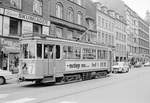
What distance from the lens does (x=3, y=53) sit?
892 inches

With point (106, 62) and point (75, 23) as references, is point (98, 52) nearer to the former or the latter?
point (106, 62)

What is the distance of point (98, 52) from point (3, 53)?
31.3 ft

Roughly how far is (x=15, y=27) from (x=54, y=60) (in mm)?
10552

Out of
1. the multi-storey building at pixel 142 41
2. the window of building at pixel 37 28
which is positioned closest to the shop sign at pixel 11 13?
the window of building at pixel 37 28

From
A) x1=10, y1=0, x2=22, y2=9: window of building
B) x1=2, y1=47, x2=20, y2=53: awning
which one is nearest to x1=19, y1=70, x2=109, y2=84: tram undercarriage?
x1=2, y1=47, x2=20, y2=53: awning

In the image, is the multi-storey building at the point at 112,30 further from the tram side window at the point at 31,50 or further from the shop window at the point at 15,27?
the tram side window at the point at 31,50

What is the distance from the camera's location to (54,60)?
1562 centimetres

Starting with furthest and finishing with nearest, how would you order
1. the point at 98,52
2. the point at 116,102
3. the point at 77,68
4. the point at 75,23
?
the point at 75,23, the point at 98,52, the point at 77,68, the point at 116,102

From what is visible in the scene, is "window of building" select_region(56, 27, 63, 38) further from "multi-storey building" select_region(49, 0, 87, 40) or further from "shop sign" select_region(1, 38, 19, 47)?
"shop sign" select_region(1, 38, 19, 47)

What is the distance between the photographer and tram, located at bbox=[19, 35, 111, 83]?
14.6 m

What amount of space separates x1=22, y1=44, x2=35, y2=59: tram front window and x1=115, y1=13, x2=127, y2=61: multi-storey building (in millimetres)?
44234

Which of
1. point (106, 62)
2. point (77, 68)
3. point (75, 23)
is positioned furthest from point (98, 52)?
point (75, 23)

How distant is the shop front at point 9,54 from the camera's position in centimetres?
2264

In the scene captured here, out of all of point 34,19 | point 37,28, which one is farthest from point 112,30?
point 34,19
